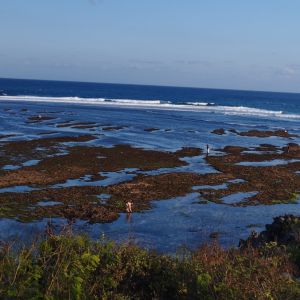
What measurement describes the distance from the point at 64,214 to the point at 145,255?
474 inches

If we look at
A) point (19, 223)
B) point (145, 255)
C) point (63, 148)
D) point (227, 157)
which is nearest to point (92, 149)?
point (63, 148)

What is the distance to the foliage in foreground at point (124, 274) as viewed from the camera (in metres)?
6.54

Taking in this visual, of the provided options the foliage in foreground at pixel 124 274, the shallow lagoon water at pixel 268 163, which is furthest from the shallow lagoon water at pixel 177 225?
the shallow lagoon water at pixel 268 163

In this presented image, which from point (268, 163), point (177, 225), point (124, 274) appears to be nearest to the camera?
point (124, 274)

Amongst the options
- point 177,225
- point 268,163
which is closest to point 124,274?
point 177,225

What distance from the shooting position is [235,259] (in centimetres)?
789

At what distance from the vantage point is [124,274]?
7.64 m

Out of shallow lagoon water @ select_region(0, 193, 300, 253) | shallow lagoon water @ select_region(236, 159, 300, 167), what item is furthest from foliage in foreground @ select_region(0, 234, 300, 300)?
shallow lagoon water @ select_region(236, 159, 300, 167)

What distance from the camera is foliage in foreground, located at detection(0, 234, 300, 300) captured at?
654 centimetres

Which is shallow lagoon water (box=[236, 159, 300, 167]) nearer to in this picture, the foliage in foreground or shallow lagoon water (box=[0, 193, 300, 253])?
shallow lagoon water (box=[0, 193, 300, 253])

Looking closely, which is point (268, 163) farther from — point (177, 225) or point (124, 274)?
point (124, 274)

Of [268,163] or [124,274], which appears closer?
[124,274]

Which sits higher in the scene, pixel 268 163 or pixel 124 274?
pixel 124 274

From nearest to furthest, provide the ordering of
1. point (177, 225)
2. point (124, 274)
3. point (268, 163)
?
point (124, 274) → point (177, 225) → point (268, 163)
